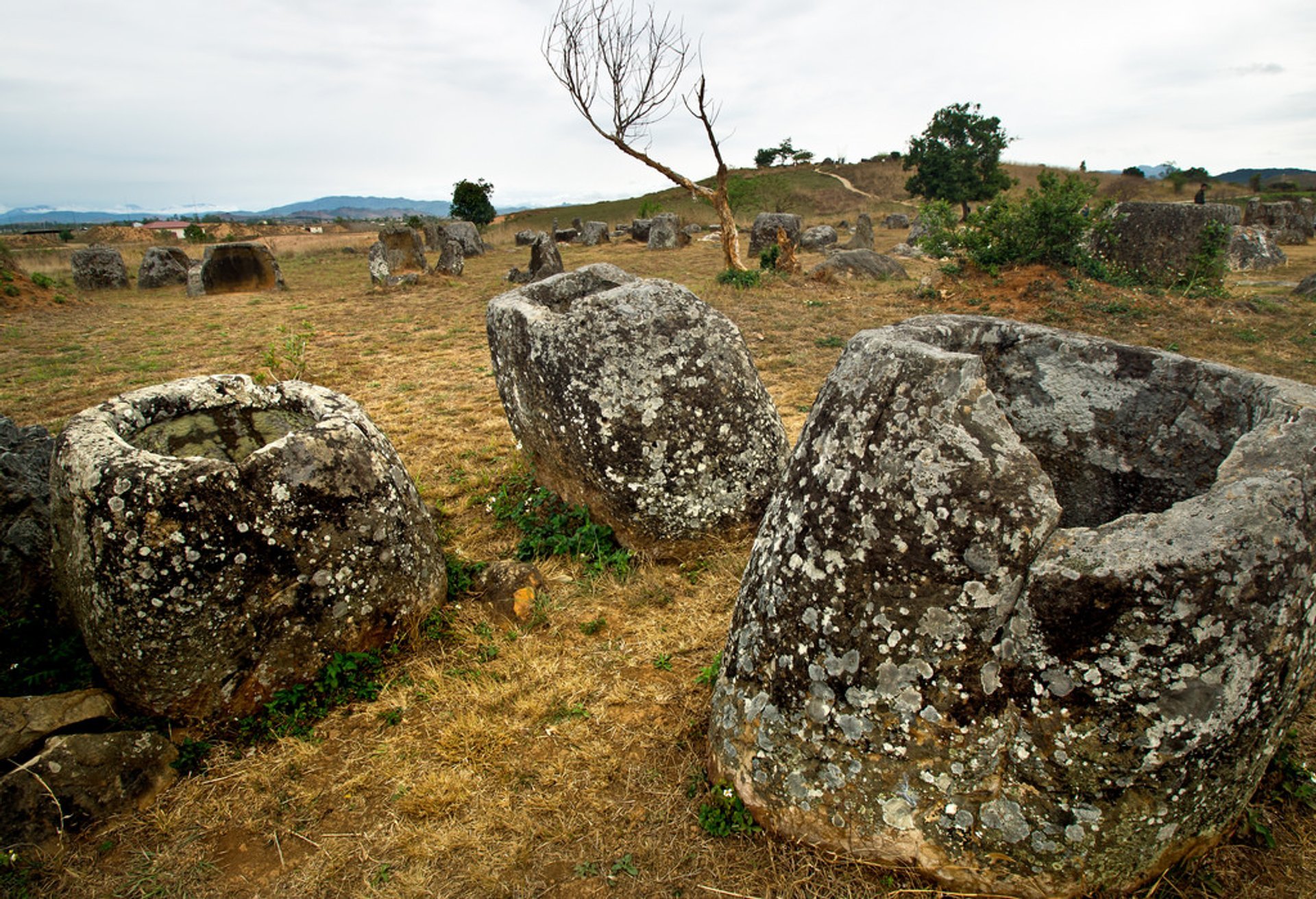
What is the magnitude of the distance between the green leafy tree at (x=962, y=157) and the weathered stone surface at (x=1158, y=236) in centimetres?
2606

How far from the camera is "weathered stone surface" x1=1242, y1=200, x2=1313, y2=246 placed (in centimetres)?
2233

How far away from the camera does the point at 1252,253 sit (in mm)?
16875

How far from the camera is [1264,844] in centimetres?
231

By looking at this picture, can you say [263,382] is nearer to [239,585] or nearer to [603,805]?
[239,585]

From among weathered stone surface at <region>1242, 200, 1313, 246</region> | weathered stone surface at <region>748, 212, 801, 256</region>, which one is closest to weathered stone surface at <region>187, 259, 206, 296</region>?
weathered stone surface at <region>748, 212, 801, 256</region>

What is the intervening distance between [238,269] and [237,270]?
0.08ft

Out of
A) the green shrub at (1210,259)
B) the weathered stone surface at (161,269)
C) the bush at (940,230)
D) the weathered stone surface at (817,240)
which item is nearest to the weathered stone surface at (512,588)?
the bush at (940,230)

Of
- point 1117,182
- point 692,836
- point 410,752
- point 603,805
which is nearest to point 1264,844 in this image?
point 692,836

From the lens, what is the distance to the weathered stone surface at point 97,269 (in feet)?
60.4

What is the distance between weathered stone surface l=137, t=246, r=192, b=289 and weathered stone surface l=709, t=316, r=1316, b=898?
22.1 metres

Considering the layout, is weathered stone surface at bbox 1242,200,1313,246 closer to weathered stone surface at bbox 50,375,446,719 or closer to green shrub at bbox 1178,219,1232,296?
green shrub at bbox 1178,219,1232,296

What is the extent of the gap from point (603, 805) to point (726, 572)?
1792mm

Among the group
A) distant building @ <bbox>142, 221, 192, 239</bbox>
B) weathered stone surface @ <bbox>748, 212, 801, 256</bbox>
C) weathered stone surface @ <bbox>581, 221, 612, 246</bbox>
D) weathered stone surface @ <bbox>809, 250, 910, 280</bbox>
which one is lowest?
weathered stone surface @ <bbox>809, 250, 910, 280</bbox>

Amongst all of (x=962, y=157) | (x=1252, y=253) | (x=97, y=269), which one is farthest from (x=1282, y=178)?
(x=97, y=269)
